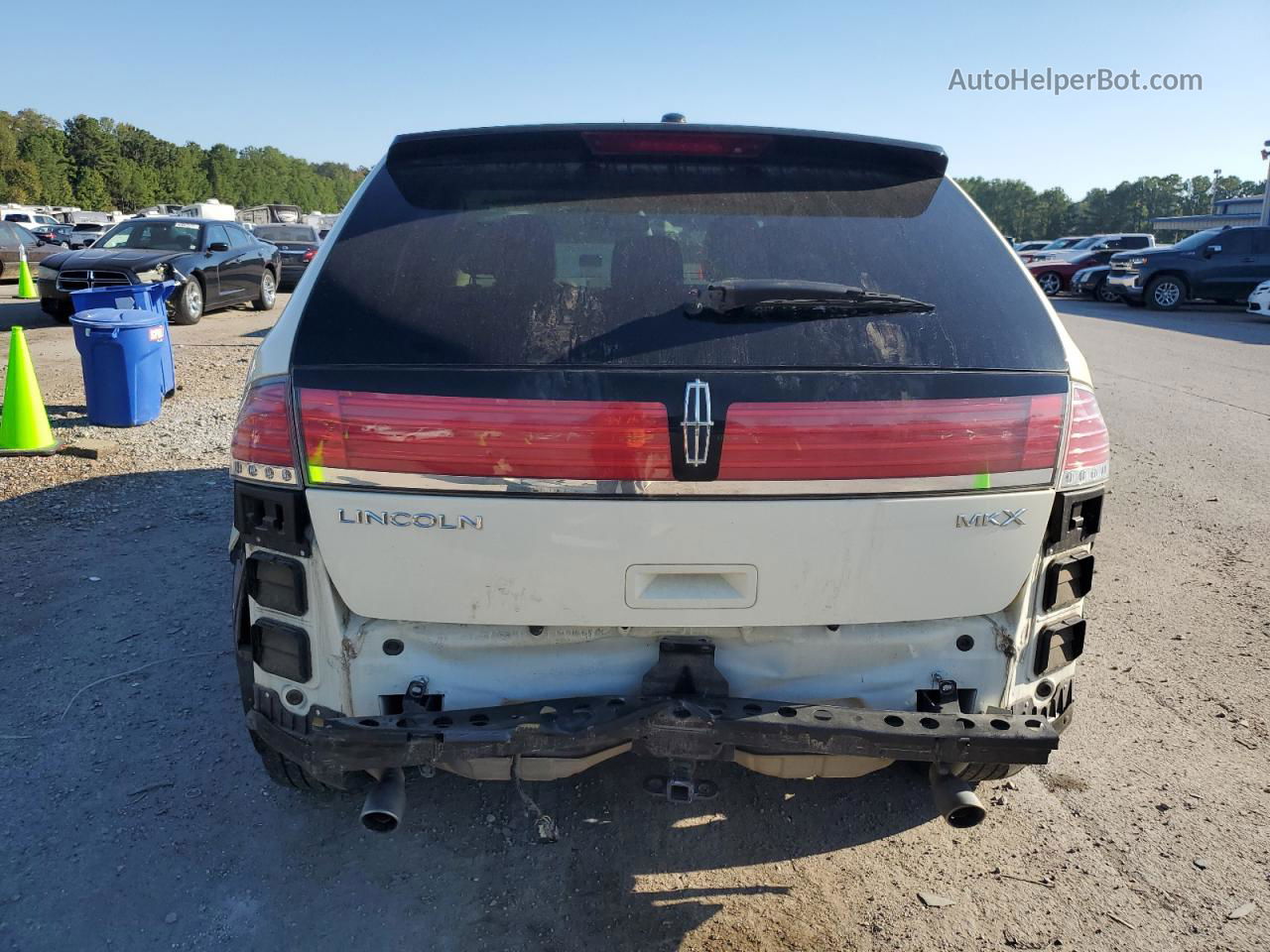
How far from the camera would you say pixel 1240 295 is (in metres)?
20.8

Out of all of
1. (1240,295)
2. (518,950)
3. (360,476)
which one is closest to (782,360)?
(360,476)

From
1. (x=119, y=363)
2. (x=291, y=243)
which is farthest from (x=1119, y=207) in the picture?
(x=119, y=363)

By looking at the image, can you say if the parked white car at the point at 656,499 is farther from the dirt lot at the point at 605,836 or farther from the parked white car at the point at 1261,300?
the parked white car at the point at 1261,300

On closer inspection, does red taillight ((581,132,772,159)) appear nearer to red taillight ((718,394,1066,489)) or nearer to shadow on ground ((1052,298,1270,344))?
red taillight ((718,394,1066,489))

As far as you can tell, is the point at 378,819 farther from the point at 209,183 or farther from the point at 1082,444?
the point at 209,183

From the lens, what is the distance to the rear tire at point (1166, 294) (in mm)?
21656

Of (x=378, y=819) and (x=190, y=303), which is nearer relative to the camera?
(x=378, y=819)

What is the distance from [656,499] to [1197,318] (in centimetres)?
2189

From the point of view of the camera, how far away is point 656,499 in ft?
7.04

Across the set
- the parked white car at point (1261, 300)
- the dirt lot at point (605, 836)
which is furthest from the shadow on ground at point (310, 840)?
the parked white car at point (1261, 300)

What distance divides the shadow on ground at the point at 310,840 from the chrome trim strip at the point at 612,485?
1209mm

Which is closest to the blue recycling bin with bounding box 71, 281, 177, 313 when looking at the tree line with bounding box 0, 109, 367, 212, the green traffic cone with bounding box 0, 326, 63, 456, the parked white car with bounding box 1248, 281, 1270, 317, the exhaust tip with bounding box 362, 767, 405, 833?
the green traffic cone with bounding box 0, 326, 63, 456

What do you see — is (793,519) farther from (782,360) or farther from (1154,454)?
(1154,454)

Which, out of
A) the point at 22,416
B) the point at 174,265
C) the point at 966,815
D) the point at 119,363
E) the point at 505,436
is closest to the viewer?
the point at 505,436
